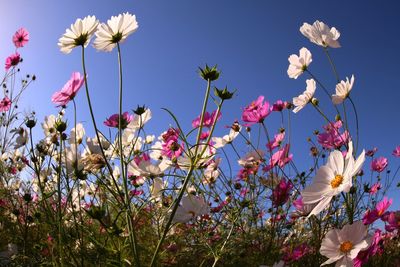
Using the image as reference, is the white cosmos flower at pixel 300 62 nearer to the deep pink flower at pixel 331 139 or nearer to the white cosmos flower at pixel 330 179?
the deep pink flower at pixel 331 139

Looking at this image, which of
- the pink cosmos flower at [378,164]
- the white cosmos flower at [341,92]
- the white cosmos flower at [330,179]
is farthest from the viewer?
the pink cosmos flower at [378,164]

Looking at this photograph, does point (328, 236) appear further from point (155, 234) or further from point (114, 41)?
point (155, 234)

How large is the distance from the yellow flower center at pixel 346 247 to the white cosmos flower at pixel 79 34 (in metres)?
0.78

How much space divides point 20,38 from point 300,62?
2.12 m

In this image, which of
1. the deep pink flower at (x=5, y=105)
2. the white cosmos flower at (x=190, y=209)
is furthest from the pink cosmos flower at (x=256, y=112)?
the deep pink flower at (x=5, y=105)

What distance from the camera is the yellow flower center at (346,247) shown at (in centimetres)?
89

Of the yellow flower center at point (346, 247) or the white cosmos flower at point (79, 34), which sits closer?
the yellow flower center at point (346, 247)

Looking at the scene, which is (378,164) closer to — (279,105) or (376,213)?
(279,105)

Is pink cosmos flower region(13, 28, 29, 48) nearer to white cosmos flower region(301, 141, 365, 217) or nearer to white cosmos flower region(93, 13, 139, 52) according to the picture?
white cosmos flower region(93, 13, 139, 52)

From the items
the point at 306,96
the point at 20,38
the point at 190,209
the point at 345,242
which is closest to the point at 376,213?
the point at 345,242

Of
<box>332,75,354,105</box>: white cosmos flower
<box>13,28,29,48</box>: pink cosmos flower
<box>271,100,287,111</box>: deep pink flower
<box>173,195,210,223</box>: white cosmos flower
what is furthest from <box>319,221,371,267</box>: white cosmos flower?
<box>13,28,29,48</box>: pink cosmos flower

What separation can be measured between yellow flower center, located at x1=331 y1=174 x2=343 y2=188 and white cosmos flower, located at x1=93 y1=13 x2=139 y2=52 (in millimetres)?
601

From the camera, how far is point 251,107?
171 cm

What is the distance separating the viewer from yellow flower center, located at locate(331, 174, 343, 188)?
91cm
